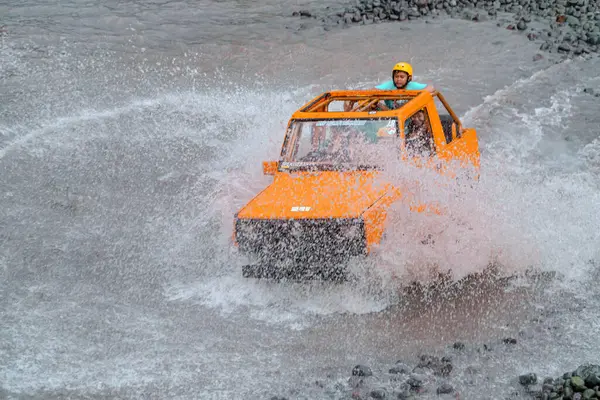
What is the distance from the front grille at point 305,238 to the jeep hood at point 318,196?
8 cm

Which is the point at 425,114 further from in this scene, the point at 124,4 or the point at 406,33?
the point at 124,4

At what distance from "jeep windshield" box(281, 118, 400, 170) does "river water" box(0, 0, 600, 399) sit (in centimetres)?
101

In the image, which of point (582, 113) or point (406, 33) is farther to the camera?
point (406, 33)

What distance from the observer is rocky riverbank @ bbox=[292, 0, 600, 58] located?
62.1 feet

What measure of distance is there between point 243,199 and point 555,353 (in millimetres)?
4799

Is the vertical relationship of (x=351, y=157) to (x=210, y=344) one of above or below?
above

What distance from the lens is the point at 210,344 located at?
766 centimetres

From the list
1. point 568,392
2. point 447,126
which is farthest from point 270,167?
point 568,392

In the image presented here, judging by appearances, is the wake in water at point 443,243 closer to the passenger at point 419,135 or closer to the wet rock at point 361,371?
the passenger at point 419,135

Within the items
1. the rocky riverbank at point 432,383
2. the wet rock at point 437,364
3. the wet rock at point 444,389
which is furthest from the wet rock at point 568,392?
the wet rock at point 437,364

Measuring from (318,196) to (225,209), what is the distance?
223 centimetres

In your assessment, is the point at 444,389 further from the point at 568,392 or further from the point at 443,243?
the point at 443,243

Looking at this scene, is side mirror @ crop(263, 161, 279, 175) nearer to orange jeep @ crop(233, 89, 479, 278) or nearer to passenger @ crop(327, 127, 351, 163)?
orange jeep @ crop(233, 89, 479, 278)

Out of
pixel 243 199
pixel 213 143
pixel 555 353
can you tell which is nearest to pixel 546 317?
pixel 555 353
